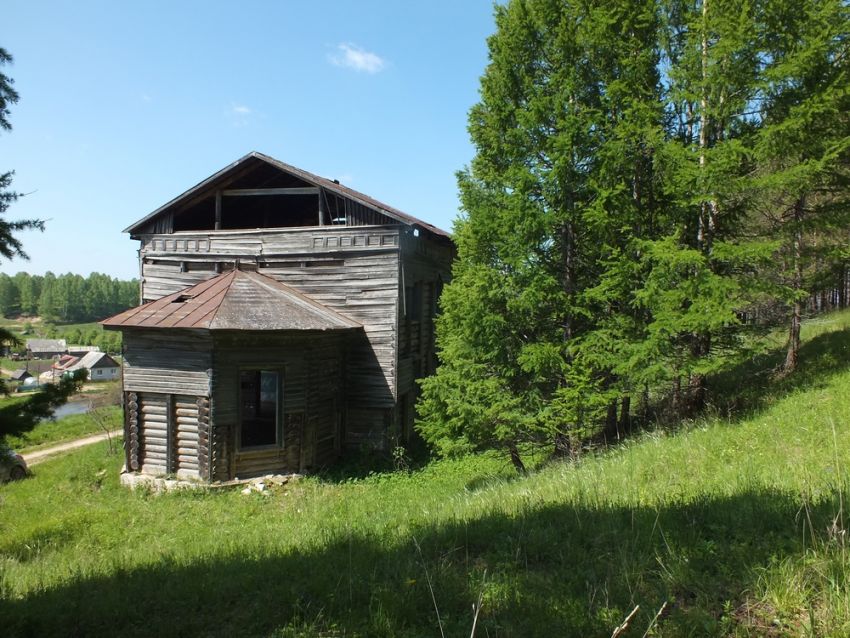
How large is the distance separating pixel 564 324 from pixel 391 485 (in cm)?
611

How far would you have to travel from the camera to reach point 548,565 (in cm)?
423

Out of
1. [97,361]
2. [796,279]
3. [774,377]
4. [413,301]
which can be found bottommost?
[97,361]

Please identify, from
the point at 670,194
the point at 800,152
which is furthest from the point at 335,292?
the point at 800,152

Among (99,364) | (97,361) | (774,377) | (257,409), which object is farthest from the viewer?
(99,364)

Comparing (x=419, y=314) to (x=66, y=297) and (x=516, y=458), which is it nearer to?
(x=516, y=458)

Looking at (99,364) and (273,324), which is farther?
(99,364)

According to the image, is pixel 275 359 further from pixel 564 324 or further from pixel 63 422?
pixel 63 422

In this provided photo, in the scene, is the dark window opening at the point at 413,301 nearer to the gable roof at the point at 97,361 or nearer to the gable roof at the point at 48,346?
the gable roof at the point at 97,361

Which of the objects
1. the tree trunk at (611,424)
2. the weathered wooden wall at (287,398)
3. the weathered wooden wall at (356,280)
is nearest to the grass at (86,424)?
the weathered wooden wall at (356,280)

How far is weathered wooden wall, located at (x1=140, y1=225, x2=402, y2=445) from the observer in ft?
51.1

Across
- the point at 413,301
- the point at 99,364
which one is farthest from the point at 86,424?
the point at 99,364

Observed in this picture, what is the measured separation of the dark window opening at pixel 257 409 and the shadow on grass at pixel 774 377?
11942mm

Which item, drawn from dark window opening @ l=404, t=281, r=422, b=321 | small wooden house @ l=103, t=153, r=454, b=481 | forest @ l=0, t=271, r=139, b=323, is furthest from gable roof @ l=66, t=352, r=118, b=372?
dark window opening @ l=404, t=281, r=422, b=321

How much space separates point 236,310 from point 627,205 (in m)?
9.75
